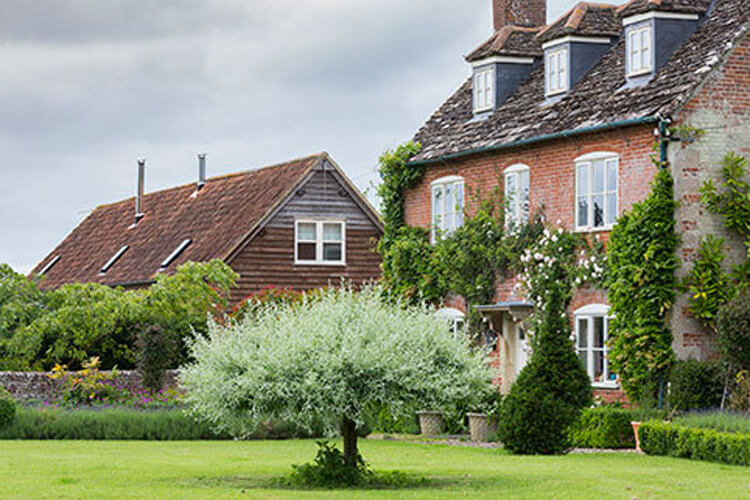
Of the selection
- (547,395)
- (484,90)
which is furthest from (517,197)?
(547,395)

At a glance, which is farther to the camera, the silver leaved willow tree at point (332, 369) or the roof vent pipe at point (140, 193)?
the roof vent pipe at point (140, 193)

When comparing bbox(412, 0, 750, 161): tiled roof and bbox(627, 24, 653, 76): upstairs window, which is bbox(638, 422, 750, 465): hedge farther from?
bbox(627, 24, 653, 76): upstairs window

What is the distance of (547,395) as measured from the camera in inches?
831

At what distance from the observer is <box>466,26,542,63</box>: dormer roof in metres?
31.6

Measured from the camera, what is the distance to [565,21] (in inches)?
1168

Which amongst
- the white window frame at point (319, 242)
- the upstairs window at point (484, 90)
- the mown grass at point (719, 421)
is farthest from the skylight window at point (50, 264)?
the mown grass at point (719, 421)

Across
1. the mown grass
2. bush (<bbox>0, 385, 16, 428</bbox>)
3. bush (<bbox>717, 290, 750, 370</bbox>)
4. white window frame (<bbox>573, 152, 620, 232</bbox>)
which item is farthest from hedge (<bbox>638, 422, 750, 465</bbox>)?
bush (<bbox>0, 385, 16, 428</bbox>)

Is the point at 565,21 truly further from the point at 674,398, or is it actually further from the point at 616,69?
the point at 674,398

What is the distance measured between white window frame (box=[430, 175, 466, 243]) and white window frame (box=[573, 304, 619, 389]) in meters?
4.94

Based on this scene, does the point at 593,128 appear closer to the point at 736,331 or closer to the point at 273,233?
the point at 736,331

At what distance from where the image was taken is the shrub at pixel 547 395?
2111 cm

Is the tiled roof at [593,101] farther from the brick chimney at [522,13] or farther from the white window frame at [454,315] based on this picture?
the white window frame at [454,315]

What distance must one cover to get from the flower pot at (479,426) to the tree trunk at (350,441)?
30.6ft

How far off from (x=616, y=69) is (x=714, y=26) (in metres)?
2.48
